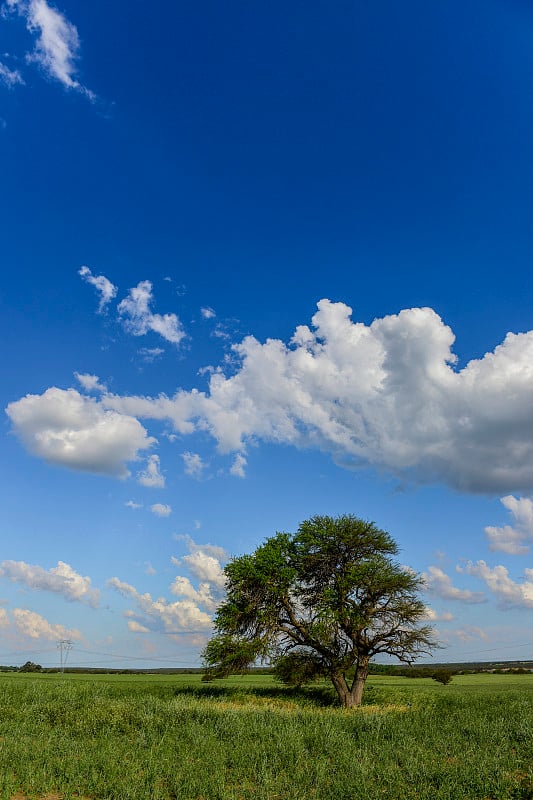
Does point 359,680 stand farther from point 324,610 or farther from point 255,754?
point 255,754

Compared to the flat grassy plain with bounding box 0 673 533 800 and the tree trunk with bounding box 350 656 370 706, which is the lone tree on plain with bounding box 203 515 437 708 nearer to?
the tree trunk with bounding box 350 656 370 706

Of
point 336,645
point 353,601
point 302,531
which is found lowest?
point 336,645

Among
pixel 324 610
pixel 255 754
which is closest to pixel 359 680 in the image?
pixel 324 610

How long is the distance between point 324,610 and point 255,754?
19901 millimetres

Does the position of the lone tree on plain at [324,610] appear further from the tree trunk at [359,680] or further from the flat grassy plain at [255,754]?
the flat grassy plain at [255,754]

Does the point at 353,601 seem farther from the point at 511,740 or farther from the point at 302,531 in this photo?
the point at 511,740

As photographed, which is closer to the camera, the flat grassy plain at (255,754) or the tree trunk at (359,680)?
the flat grassy plain at (255,754)

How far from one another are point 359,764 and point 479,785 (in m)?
3.47

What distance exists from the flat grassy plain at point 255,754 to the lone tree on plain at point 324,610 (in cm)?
1077

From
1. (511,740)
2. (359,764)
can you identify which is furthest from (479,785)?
(511,740)

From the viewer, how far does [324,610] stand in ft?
117

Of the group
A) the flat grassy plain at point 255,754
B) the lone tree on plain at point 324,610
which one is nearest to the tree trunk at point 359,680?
the lone tree on plain at point 324,610

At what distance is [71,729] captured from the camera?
20.3 meters

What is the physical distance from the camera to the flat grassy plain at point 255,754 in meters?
13.4
